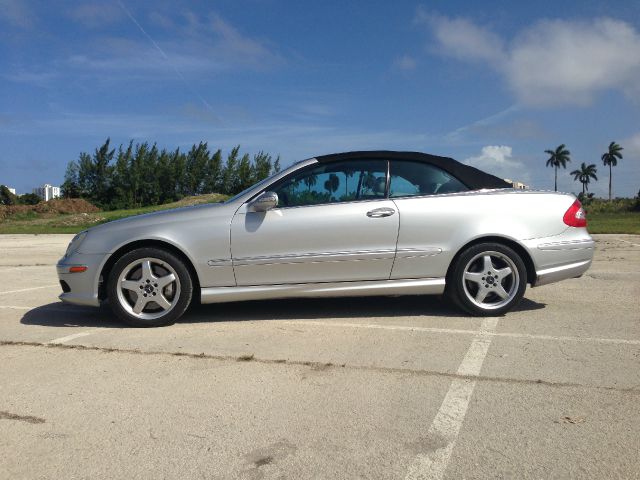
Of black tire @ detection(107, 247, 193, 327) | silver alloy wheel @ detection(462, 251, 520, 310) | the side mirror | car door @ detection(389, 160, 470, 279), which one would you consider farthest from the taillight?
black tire @ detection(107, 247, 193, 327)

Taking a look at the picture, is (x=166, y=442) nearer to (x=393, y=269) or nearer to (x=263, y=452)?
(x=263, y=452)

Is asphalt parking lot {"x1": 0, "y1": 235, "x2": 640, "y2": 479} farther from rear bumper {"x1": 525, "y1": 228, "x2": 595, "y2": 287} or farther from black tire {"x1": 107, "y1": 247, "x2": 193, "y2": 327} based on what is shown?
rear bumper {"x1": 525, "y1": 228, "x2": 595, "y2": 287}

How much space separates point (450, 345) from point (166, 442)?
2.31m

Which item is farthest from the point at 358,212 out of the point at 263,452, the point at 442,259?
the point at 263,452

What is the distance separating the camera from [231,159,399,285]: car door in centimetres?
492

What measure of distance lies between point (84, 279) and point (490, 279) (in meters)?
3.63

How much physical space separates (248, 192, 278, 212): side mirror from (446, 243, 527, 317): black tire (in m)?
1.73

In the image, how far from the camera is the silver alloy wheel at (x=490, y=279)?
5.07 meters

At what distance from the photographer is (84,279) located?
4980 mm

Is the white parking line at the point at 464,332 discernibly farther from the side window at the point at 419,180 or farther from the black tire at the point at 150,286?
the side window at the point at 419,180

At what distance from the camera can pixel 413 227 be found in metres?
5.01

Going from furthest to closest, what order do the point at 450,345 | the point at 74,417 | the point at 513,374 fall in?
the point at 450,345 → the point at 513,374 → the point at 74,417

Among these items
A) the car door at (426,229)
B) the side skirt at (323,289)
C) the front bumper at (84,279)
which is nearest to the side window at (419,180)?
the car door at (426,229)

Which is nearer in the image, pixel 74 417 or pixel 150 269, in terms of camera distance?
pixel 74 417
